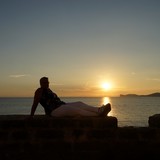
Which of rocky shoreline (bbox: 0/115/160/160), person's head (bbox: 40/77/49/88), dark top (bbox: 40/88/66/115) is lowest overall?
rocky shoreline (bbox: 0/115/160/160)

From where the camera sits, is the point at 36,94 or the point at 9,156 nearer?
the point at 9,156

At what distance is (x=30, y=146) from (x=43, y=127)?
45 cm

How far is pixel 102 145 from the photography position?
642 cm

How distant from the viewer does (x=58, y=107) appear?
682cm

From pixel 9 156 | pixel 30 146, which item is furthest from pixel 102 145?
pixel 9 156

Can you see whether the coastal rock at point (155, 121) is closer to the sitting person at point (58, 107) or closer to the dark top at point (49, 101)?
the sitting person at point (58, 107)

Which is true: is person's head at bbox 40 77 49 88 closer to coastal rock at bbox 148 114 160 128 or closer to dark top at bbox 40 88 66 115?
dark top at bbox 40 88 66 115

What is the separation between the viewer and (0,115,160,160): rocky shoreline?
20.9 ft

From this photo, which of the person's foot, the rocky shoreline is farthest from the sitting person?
the rocky shoreline

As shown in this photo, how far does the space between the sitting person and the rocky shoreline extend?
0.25m

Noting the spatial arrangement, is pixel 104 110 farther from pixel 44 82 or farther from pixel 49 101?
pixel 44 82

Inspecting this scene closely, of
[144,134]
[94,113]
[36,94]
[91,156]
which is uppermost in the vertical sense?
[36,94]

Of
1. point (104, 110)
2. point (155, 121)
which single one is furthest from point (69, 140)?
point (155, 121)

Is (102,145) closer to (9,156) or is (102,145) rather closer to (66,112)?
(66,112)
